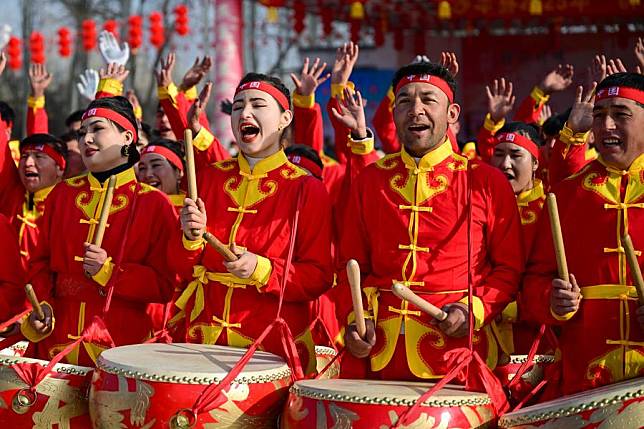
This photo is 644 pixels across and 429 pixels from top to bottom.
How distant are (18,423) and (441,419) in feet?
4.83

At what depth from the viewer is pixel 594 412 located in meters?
2.79

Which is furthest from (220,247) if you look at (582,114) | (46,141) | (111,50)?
(111,50)

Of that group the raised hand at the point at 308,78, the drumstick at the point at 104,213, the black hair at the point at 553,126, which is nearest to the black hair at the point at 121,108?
the drumstick at the point at 104,213

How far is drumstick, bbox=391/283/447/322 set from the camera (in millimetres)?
2984

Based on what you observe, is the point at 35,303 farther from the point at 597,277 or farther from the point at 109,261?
the point at 597,277

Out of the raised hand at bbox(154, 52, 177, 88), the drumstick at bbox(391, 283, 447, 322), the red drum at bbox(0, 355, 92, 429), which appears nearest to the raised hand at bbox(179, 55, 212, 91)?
the raised hand at bbox(154, 52, 177, 88)

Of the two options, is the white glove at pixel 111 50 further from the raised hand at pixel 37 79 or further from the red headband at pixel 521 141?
the red headband at pixel 521 141

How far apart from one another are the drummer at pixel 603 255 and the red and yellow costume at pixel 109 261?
4.90 ft

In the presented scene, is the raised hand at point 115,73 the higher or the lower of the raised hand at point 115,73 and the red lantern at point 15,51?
the lower

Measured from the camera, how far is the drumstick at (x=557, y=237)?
9.96ft

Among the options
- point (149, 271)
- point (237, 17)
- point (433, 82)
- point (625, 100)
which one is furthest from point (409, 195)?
point (237, 17)

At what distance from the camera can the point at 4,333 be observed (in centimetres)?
438

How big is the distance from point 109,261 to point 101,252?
0.24 ft

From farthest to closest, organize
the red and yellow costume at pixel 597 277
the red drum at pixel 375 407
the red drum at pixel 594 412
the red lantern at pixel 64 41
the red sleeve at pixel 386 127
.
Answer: the red lantern at pixel 64 41, the red sleeve at pixel 386 127, the red and yellow costume at pixel 597 277, the red drum at pixel 375 407, the red drum at pixel 594 412
